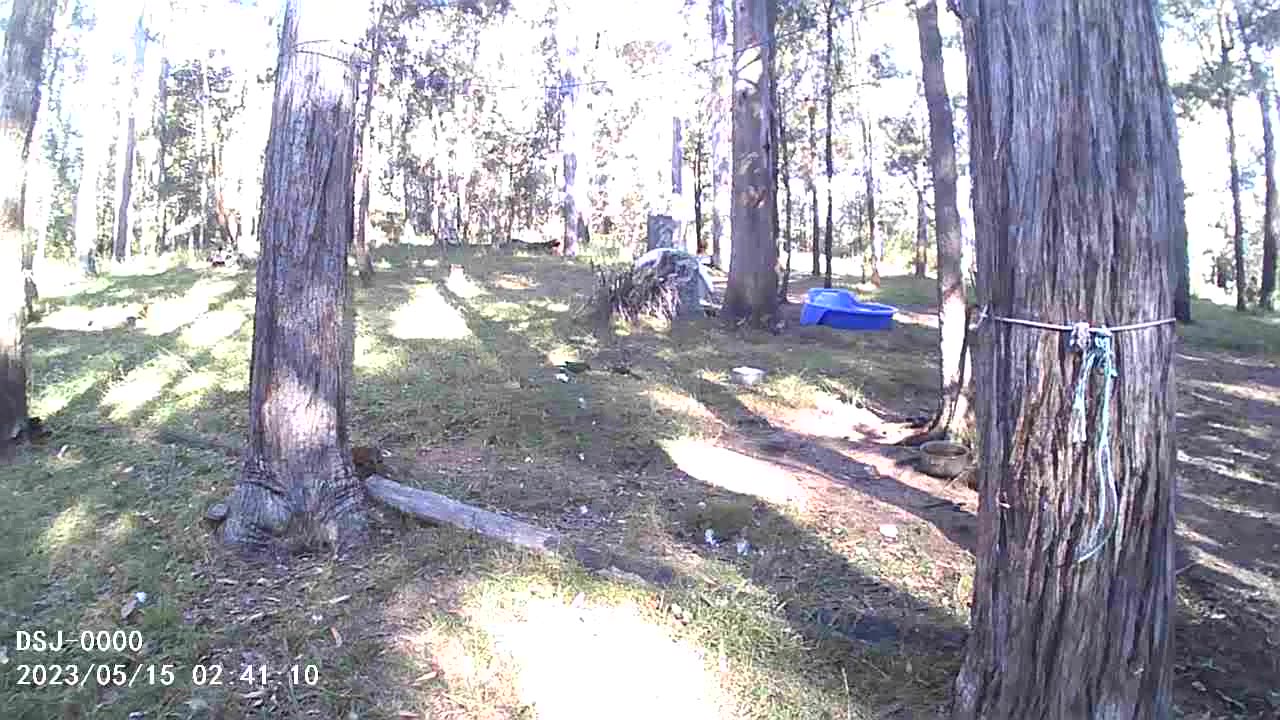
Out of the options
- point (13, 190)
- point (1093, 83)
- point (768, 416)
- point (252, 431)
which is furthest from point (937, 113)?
point (13, 190)

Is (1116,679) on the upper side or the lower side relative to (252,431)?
lower

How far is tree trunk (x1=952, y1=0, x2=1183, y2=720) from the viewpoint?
2408 millimetres

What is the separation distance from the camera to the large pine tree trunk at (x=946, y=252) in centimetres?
704

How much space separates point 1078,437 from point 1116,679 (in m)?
0.70

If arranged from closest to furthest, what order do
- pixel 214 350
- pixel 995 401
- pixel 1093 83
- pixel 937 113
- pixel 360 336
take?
pixel 1093 83 → pixel 995 401 → pixel 937 113 → pixel 214 350 → pixel 360 336

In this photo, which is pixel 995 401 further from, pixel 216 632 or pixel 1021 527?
pixel 216 632

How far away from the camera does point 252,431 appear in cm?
440

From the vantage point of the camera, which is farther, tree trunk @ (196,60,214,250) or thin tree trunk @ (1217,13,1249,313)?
tree trunk @ (196,60,214,250)

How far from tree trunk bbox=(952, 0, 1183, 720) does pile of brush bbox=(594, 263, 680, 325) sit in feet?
29.9

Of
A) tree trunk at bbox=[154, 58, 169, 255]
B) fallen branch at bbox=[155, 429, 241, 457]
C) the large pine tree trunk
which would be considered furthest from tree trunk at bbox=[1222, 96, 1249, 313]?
tree trunk at bbox=[154, 58, 169, 255]

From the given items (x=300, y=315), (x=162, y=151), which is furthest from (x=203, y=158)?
(x=300, y=315)

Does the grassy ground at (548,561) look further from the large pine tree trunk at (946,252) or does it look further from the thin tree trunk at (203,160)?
the thin tree trunk at (203,160)

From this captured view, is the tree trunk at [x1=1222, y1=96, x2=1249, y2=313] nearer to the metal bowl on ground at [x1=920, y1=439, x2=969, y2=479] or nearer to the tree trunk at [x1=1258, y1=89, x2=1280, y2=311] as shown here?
the tree trunk at [x1=1258, y1=89, x2=1280, y2=311]

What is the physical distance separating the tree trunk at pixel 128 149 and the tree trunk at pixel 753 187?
19.0 meters
